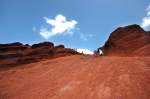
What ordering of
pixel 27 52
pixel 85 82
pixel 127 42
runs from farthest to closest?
pixel 27 52
pixel 127 42
pixel 85 82

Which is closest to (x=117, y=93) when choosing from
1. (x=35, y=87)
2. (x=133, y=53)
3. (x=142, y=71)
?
(x=142, y=71)

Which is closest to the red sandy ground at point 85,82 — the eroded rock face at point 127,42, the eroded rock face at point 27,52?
the eroded rock face at point 127,42

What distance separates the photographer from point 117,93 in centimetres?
1507

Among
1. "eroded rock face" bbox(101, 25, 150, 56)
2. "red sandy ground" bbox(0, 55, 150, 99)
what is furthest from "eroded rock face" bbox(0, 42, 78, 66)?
"red sandy ground" bbox(0, 55, 150, 99)

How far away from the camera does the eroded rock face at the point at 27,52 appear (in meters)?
35.4

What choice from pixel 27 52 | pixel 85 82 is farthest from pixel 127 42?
pixel 27 52

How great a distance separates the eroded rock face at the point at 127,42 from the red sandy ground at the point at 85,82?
22.1 feet

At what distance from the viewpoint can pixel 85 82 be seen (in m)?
18.2

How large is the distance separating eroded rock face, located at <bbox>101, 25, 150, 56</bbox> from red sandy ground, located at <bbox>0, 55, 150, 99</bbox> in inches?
265

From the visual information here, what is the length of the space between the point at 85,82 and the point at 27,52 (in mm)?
23137

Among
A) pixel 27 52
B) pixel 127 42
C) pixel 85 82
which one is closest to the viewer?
pixel 85 82

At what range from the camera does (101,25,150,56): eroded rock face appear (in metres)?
27.7

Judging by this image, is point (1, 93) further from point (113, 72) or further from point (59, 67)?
point (113, 72)

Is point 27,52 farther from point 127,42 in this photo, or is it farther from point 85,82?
point 85,82
